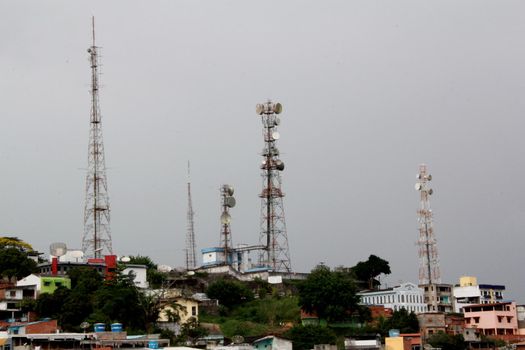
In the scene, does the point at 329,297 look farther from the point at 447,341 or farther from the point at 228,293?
the point at 228,293

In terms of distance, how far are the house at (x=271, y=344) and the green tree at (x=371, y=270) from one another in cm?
2404

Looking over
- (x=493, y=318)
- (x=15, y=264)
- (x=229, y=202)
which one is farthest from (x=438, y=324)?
(x=15, y=264)

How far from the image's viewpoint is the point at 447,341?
5738 centimetres

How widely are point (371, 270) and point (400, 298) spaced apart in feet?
18.6

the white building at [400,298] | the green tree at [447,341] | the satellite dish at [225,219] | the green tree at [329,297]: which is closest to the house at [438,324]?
the green tree at [447,341]

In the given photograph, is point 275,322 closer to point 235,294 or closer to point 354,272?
point 235,294

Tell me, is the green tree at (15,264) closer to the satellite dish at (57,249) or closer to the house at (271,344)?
the satellite dish at (57,249)

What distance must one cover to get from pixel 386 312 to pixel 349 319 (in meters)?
5.16

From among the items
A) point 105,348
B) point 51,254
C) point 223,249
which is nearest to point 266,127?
point 223,249

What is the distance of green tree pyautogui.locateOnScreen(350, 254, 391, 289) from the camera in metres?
73.6

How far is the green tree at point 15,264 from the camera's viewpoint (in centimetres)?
6175

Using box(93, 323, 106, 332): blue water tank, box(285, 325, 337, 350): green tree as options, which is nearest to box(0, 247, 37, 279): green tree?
box(93, 323, 106, 332): blue water tank

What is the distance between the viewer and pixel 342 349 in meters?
51.8

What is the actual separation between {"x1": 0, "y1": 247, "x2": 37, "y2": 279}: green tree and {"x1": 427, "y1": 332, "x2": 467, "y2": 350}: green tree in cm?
2669
